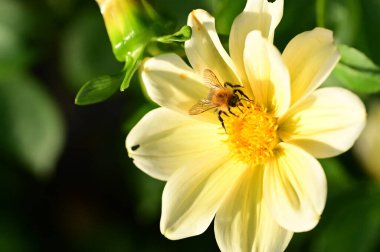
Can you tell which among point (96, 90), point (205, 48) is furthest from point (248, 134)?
point (96, 90)

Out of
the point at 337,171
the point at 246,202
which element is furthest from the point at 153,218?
the point at 246,202

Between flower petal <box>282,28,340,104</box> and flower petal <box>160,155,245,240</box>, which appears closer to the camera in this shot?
flower petal <box>282,28,340,104</box>

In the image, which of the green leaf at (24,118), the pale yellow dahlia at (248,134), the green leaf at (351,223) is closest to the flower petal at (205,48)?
the pale yellow dahlia at (248,134)

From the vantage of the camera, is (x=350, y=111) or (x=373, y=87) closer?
(x=350, y=111)

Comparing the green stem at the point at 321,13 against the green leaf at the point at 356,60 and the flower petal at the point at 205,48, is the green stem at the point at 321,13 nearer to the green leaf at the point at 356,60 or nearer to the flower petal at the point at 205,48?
the green leaf at the point at 356,60

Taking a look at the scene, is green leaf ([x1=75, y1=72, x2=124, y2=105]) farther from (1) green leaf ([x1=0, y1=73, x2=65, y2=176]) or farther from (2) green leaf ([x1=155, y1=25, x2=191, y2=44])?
(1) green leaf ([x1=0, y1=73, x2=65, y2=176])

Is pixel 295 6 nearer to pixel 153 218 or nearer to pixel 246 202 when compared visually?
pixel 246 202

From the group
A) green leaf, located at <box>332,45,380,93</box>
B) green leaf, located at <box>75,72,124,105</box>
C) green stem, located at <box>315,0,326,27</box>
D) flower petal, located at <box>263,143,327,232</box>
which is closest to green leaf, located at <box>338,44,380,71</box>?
green leaf, located at <box>332,45,380,93</box>
